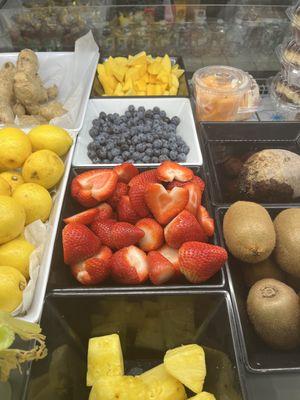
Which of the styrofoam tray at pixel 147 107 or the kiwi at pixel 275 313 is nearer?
the kiwi at pixel 275 313

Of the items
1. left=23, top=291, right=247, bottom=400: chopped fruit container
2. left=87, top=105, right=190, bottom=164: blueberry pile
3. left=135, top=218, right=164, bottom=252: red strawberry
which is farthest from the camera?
left=87, top=105, right=190, bottom=164: blueberry pile

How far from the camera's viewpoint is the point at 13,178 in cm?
108

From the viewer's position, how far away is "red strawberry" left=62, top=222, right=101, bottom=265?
865 mm

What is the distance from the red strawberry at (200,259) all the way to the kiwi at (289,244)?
0.14 metres

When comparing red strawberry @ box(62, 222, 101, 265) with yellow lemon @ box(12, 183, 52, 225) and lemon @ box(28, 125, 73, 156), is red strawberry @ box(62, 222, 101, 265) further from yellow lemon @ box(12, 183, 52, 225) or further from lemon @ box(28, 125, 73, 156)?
lemon @ box(28, 125, 73, 156)

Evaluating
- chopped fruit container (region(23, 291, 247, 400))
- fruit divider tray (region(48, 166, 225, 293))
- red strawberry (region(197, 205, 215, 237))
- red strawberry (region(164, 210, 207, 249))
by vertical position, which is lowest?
chopped fruit container (region(23, 291, 247, 400))

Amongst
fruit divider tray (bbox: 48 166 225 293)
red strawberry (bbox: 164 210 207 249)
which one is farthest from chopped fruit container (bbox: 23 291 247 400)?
red strawberry (bbox: 164 210 207 249)

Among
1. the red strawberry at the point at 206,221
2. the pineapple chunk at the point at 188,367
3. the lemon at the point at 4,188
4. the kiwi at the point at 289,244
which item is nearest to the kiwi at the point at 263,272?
the kiwi at the point at 289,244

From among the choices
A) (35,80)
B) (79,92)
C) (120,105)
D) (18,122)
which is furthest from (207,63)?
(18,122)

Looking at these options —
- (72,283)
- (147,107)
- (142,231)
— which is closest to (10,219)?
(72,283)

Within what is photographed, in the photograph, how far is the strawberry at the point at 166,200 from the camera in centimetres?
93

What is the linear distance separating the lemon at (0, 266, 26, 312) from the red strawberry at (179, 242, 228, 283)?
0.37 m

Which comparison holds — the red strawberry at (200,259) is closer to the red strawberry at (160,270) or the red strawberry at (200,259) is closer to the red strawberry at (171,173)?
the red strawberry at (160,270)

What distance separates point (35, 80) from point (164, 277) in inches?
43.4
